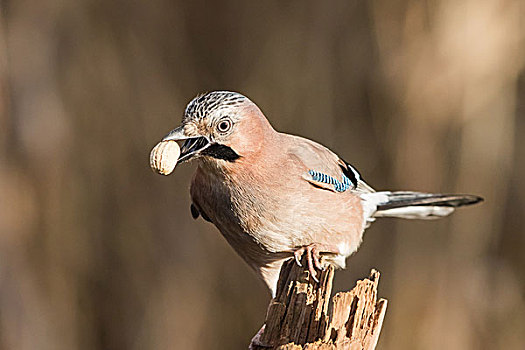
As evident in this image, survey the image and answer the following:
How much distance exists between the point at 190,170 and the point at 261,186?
7.92 feet

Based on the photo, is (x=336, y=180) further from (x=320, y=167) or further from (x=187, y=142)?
(x=187, y=142)

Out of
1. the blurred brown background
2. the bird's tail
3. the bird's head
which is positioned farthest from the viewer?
Answer: the blurred brown background

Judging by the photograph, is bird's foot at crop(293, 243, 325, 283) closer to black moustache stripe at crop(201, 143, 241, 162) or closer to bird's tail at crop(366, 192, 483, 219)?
black moustache stripe at crop(201, 143, 241, 162)

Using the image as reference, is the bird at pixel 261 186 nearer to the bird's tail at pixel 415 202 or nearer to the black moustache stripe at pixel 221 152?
the black moustache stripe at pixel 221 152

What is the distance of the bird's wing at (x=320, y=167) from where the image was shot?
3307mm

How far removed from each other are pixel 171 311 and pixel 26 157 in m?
1.47

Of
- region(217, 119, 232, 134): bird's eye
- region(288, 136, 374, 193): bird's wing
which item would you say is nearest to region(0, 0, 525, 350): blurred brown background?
region(288, 136, 374, 193): bird's wing

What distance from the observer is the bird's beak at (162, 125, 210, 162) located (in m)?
2.90

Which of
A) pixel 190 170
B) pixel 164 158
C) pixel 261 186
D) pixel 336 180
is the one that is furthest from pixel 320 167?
pixel 190 170

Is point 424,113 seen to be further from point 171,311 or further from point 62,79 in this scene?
point 62,79

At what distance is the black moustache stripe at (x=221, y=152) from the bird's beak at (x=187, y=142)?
28 mm

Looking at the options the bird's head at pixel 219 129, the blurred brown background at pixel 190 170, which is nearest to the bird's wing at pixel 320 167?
the bird's head at pixel 219 129

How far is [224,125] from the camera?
3.00m

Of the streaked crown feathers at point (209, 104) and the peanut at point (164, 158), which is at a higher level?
the streaked crown feathers at point (209, 104)
